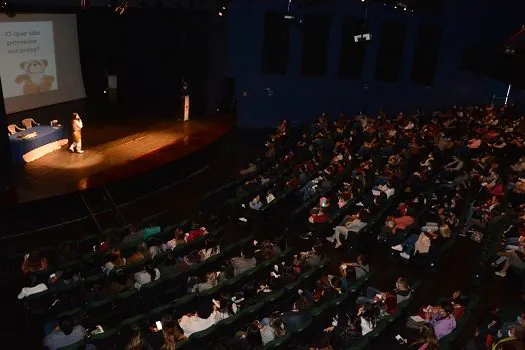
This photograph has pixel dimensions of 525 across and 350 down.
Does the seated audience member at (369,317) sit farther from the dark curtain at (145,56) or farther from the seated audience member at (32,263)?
the dark curtain at (145,56)

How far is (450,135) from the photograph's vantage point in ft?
53.5

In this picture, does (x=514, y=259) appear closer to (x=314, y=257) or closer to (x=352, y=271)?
(x=352, y=271)

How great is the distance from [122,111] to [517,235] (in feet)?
44.6

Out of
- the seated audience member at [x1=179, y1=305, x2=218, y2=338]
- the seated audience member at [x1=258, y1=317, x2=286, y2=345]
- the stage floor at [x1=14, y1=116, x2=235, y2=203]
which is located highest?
the stage floor at [x1=14, y1=116, x2=235, y2=203]

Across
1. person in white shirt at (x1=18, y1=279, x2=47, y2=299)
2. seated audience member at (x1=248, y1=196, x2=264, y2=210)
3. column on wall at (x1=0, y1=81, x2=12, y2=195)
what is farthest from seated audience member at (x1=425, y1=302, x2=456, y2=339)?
column on wall at (x1=0, y1=81, x2=12, y2=195)

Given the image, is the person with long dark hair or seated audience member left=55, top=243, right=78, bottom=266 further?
seated audience member left=55, top=243, right=78, bottom=266

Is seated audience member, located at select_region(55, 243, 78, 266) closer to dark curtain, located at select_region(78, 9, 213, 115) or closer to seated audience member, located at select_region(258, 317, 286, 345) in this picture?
seated audience member, located at select_region(258, 317, 286, 345)

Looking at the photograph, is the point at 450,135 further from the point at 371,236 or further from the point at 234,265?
the point at 234,265

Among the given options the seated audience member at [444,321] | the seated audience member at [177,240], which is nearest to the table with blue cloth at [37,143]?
the seated audience member at [177,240]

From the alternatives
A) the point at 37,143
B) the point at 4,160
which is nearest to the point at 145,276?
the point at 4,160

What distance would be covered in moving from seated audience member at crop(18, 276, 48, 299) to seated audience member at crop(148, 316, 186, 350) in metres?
2.04

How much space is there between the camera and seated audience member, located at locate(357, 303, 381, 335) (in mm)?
6891

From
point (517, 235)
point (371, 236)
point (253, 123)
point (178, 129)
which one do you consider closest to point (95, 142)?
point (178, 129)

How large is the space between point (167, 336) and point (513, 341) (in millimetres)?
4266
